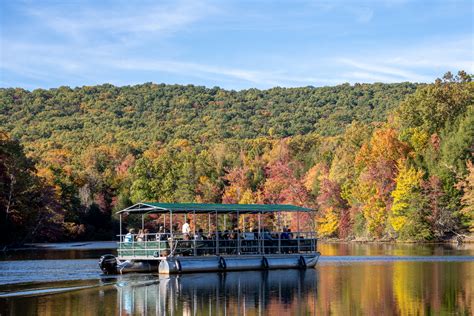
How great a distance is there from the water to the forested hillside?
10.7 m

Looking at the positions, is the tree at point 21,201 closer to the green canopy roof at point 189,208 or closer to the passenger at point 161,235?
the passenger at point 161,235

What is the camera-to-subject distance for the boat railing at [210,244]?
44.5m

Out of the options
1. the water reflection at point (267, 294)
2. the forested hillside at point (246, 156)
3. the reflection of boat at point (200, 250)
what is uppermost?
the forested hillside at point (246, 156)

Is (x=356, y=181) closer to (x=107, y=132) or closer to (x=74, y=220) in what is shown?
(x=74, y=220)

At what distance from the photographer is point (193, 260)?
44375mm

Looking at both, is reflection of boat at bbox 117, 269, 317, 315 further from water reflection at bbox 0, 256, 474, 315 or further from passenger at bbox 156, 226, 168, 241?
passenger at bbox 156, 226, 168, 241

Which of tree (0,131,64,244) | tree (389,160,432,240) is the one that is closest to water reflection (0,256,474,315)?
tree (389,160,432,240)

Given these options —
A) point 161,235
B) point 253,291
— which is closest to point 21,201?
point 161,235

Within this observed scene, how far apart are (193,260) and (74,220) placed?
65.5 m

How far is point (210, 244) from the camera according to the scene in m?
45.7

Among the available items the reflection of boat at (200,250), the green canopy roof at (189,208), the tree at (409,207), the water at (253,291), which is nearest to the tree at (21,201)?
the water at (253,291)

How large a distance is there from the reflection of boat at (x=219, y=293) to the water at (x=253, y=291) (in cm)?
4

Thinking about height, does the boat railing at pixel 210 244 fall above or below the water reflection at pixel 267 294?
above

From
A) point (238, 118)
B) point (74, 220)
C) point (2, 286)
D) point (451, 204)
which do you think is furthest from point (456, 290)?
point (238, 118)
